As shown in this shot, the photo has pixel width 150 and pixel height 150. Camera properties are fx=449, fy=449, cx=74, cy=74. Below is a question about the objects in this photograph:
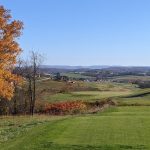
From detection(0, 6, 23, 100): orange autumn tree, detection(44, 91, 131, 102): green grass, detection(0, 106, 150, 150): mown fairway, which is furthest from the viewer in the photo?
detection(44, 91, 131, 102): green grass

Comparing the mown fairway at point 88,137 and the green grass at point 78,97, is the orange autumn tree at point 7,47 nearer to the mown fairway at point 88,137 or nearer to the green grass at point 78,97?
the mown fairway at point 88,137

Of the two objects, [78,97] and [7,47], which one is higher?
[7,47]

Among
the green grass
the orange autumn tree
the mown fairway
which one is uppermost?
the orange autumn tree

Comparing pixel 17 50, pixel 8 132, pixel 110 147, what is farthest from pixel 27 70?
pixel 110 147

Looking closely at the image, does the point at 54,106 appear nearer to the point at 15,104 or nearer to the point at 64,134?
the point at 15,104

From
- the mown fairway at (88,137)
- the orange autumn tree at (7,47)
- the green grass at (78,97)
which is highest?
the orange autumn tree at (7,47)

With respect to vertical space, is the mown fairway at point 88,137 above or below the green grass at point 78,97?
above

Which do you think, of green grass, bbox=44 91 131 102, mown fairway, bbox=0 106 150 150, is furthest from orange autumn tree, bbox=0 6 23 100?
green grass, bbox=44 91 131 102

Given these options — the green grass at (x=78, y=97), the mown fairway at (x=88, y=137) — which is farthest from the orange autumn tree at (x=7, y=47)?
the green grass at (x=78, y=97)

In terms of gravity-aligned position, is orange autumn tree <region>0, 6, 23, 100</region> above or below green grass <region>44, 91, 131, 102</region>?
above

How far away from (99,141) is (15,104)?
5440 cm

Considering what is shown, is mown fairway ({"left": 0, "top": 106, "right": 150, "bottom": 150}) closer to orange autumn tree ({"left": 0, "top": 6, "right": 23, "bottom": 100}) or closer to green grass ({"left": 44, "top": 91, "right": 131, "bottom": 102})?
orange autumn tree ({"left": 0, "top": 6, "right": 23, "bottom": 100})

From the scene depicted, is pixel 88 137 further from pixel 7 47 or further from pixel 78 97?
pixel 78 97

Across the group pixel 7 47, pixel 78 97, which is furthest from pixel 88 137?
pixel 78 97
